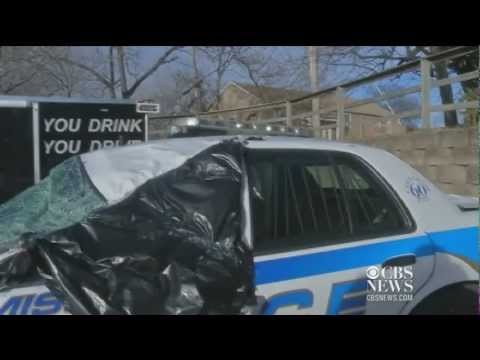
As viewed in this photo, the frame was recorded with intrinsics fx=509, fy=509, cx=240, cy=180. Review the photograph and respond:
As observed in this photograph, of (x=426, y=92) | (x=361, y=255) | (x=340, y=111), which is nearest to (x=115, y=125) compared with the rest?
(x=361, y=255)

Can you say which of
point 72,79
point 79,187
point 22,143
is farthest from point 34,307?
point 72,79

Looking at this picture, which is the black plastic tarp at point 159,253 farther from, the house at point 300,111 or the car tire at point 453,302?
the house at point 300,111

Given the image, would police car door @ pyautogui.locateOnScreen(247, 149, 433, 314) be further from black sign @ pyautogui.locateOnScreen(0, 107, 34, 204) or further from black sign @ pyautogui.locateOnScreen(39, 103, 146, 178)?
black sign @ pyautogui.locateOnScreen(0, 107, 34, 204)

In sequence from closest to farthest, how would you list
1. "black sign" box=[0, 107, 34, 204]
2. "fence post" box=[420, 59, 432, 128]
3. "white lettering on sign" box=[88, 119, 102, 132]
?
"black sign" box=[0, 107, 34, 204] < "white lettering on sign" box=[88, 119, 102, 132] < "fence post" box=[420, 59, 432, 128]

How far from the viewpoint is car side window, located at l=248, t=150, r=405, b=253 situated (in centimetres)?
271

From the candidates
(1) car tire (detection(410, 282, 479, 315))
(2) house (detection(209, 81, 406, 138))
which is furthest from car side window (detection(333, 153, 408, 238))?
(2) house (detection(209, 81, 406, 138))

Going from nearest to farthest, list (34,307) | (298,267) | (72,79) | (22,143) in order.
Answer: (34,307), (298,267), (22,143), (72,79)

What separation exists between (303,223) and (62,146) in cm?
366

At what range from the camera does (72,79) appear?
19.5 m

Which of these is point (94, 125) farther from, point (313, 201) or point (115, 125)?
point (313, 201)

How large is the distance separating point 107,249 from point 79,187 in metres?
0.63

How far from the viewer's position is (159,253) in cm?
241

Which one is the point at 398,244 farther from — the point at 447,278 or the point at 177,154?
the point at 177,154

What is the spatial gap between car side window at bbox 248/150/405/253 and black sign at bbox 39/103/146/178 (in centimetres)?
287
